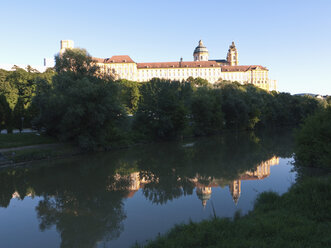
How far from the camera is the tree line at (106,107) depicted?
27359 millimetres

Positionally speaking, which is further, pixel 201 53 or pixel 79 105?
pixel 201 53

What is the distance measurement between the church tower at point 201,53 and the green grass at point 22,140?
446 ft

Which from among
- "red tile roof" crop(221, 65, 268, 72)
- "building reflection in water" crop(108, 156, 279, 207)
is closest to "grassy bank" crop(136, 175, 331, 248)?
"building reflection in water" crop(108, 156, 279, 207)

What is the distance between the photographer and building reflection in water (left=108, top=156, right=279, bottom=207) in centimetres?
1384

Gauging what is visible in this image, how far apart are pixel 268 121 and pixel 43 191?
58.3 meters

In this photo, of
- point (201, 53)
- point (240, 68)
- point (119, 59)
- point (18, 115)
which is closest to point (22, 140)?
point (18, 115)

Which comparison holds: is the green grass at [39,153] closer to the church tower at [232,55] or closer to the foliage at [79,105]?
the foliage at [79,105]

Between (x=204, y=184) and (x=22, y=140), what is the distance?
62.9 feet

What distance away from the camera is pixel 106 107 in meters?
28.2

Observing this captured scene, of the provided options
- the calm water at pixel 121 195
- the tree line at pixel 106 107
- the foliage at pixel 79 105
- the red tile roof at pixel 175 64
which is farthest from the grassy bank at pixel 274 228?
the red tile roof at pixel 175 64

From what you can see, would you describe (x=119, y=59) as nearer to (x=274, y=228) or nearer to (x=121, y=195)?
(x=121, y=195)

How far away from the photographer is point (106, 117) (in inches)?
1134

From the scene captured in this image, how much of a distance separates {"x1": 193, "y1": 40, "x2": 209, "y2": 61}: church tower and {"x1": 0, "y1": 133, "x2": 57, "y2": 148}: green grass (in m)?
136

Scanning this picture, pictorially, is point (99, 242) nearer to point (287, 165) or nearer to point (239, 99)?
point (287, 165)
